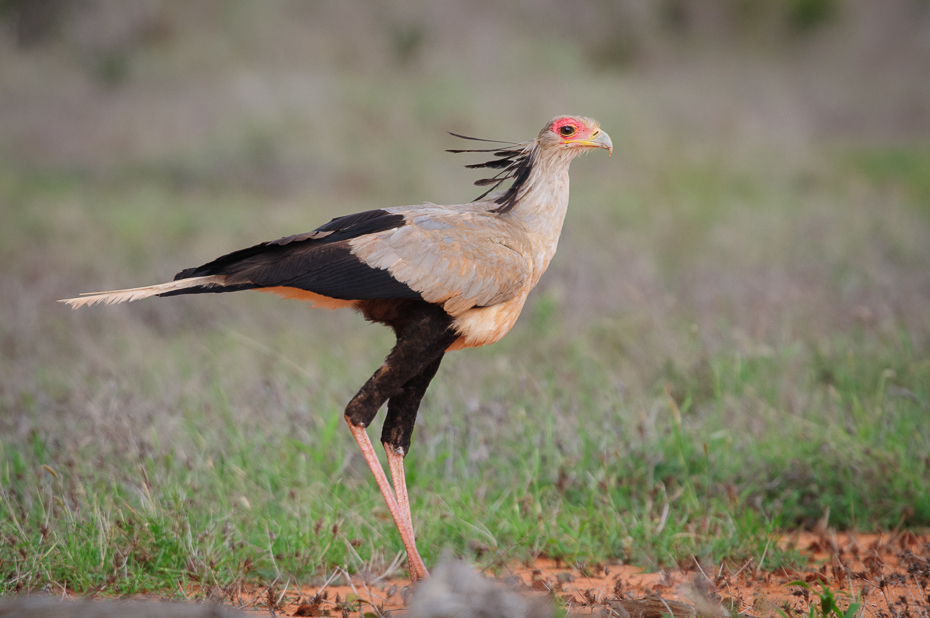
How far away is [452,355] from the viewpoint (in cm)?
580

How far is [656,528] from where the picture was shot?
3559mm

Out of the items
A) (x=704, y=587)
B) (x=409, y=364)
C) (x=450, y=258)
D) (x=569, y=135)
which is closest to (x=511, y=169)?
(x=569, y=135)

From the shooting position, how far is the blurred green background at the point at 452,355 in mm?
3578

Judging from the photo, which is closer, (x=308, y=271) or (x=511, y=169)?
(x=308, y=271)

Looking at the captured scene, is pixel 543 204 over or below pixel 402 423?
over

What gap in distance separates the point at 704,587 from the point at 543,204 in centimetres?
161

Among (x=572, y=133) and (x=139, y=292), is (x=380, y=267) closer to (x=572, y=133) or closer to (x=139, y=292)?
(x=139, y=292)

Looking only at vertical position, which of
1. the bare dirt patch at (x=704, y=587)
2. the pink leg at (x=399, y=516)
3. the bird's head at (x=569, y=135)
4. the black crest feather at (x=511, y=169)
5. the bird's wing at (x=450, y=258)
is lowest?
the bare dirt patch at (x=704, y=587)

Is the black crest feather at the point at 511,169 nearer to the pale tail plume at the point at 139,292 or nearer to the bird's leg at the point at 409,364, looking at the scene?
the bird's leg at the point at 409,364

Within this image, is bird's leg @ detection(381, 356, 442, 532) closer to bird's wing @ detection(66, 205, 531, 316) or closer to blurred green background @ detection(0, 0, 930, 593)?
blurred green background @ detection(0, 0, 930, 593)

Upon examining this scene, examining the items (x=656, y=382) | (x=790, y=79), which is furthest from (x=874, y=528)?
(x=790, y=79)

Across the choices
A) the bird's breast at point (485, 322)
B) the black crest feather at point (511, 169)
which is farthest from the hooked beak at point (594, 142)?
the bird's breast at point (485, 322)

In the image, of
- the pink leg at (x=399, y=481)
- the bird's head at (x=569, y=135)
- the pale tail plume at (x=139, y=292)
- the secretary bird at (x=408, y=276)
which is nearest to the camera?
the pale tail plume at (x=139, y=292)

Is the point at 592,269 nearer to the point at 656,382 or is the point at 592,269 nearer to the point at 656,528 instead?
the point at 656,382
